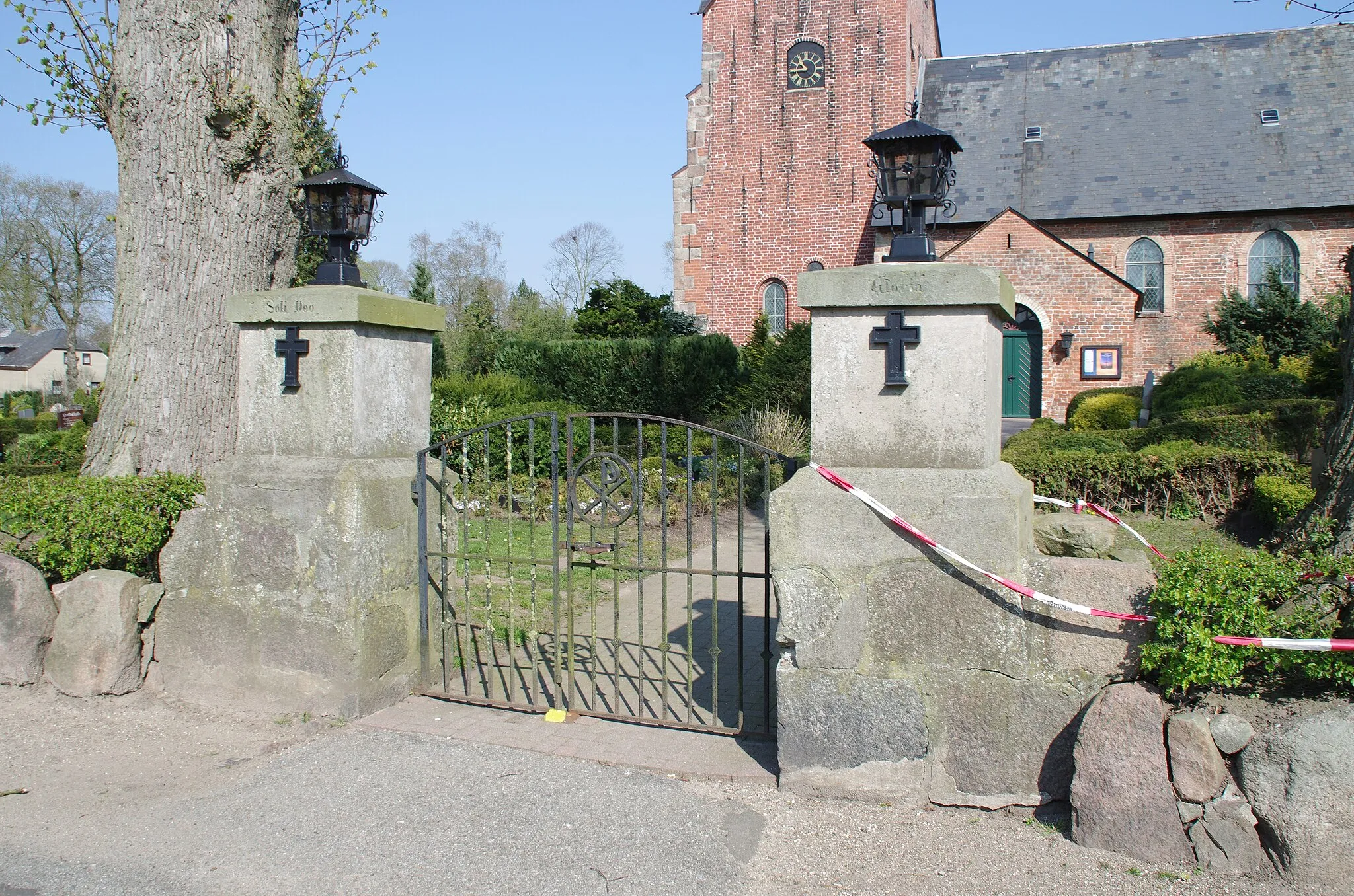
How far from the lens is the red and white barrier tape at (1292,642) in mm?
3072

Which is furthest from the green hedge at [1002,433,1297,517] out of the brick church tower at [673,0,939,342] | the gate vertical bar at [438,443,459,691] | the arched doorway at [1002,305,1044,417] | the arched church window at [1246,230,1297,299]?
the arched church window at [1246,230,1297,299]

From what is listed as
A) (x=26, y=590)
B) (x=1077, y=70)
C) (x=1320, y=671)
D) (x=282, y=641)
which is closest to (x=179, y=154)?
(x=26, y=590)

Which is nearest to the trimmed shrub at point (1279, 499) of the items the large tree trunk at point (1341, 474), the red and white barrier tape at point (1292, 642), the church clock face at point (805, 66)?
the large tree trunk at point (1341, 474)

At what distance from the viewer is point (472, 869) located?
3354mm

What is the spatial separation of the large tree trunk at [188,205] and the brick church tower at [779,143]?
17.9m

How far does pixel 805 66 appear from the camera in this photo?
77.6ft

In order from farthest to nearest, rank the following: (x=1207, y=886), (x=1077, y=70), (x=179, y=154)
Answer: (x=1077, y=70), (x=179, y=154), (x=1207, y=886)

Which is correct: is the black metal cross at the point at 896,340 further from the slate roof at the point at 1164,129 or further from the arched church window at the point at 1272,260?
the arched church window at the point at 1272,260

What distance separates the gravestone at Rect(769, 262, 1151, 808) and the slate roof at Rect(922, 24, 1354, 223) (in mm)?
19141

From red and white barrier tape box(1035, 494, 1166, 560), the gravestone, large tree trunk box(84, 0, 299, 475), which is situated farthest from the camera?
large tree trunk box(84, 0, 299, 475)

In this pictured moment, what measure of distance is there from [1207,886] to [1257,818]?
0.27 metres

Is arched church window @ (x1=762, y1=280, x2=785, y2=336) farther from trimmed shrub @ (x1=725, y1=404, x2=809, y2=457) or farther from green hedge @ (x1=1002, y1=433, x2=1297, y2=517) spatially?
green hedge @ (x1=1002, y1=433, x2=1297, y2=517)

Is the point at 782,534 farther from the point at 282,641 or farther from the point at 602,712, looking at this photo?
the point at 282,641

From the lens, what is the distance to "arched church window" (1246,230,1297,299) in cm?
2100
